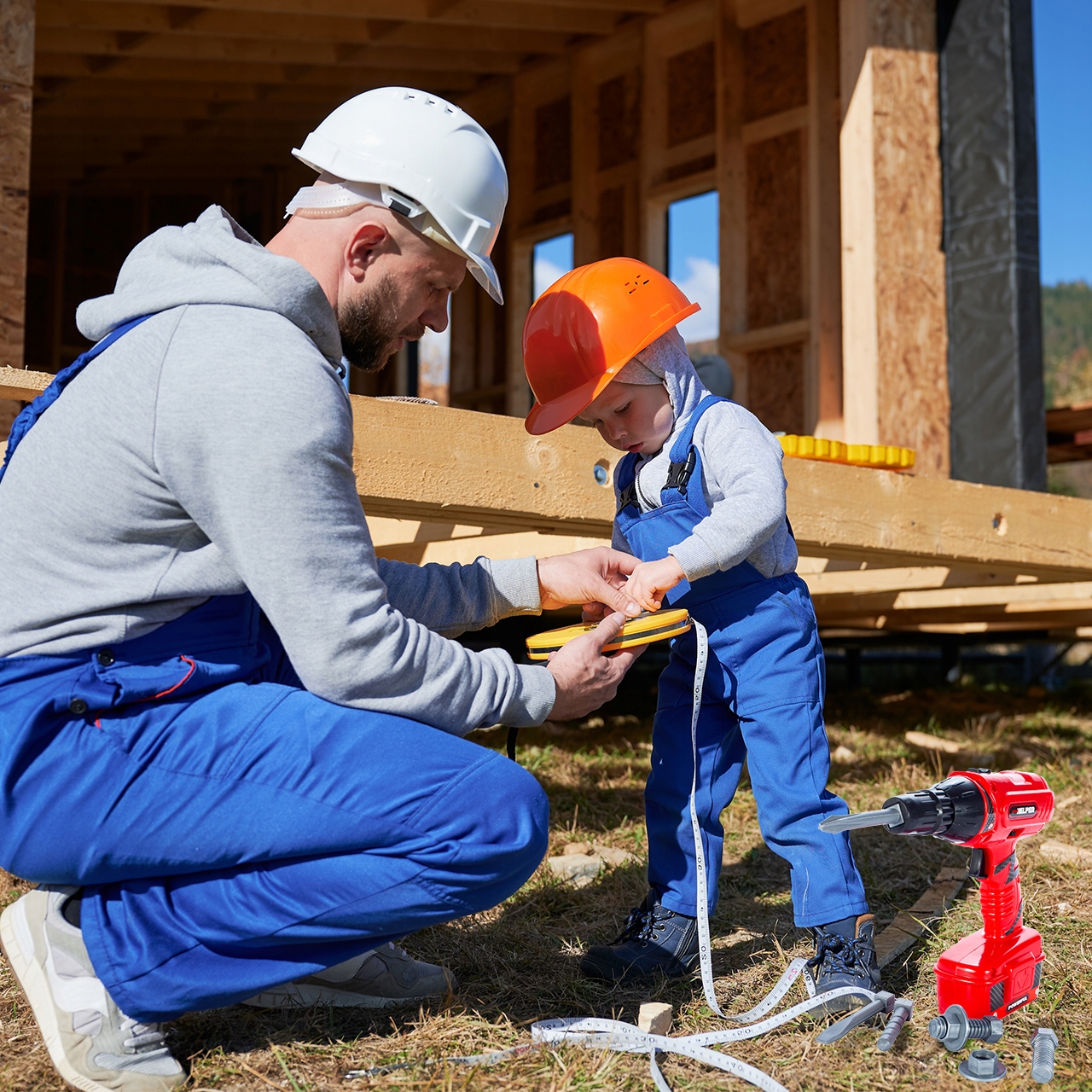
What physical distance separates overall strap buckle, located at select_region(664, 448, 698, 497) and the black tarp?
159 inches

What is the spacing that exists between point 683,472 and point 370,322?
0.79m

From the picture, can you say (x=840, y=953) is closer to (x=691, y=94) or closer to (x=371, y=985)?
(x=371, y=985)

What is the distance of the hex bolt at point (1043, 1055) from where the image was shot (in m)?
1.74

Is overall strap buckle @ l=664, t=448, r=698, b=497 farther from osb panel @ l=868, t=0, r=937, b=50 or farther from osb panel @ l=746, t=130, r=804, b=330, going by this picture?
osb panel @ l=746, t=130, r=804, b=330

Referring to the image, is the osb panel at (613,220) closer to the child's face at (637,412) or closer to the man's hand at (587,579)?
the child's face at (637,412)

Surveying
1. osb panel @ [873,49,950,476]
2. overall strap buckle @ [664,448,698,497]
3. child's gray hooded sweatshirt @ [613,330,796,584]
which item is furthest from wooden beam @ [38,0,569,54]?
overall strap buckle @ [664,448,698,497]

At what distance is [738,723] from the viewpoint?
8.16ft

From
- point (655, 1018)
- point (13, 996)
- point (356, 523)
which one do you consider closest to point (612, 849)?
point (655, 1018)

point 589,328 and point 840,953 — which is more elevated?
point 589,328

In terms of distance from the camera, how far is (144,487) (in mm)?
1678

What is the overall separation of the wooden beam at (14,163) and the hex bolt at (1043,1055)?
384 cm

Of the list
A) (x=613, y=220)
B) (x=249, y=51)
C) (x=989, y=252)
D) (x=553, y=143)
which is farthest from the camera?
(x=553, y=143)

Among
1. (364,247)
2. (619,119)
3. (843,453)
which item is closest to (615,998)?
(364,247)

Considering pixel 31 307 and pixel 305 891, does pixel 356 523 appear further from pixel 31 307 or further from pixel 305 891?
pixel 31 307
